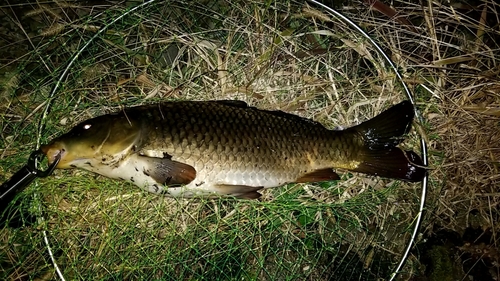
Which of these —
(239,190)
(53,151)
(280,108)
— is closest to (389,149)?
(280,108)

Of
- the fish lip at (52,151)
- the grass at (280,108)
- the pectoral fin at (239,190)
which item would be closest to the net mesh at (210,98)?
the grass at (280,108)

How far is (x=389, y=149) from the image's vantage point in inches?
104

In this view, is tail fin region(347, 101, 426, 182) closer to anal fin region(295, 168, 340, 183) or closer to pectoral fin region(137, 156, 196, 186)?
anal fin region(295, 168, 340, 183)

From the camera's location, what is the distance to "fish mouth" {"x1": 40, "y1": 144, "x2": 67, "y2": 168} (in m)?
2.19

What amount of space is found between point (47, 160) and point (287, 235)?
1.53 metres

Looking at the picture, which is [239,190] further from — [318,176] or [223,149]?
[318,176]

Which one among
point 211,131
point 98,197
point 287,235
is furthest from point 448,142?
point 98,197

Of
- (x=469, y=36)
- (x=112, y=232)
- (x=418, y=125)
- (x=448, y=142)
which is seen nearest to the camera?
(x=112, y=232)

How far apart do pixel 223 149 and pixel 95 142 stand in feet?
2.29

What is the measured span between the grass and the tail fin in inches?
6.8

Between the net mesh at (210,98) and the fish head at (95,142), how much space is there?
0.33m

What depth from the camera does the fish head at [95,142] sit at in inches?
86.6

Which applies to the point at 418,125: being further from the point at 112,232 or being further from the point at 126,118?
the point at 112,232

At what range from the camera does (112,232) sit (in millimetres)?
2494
